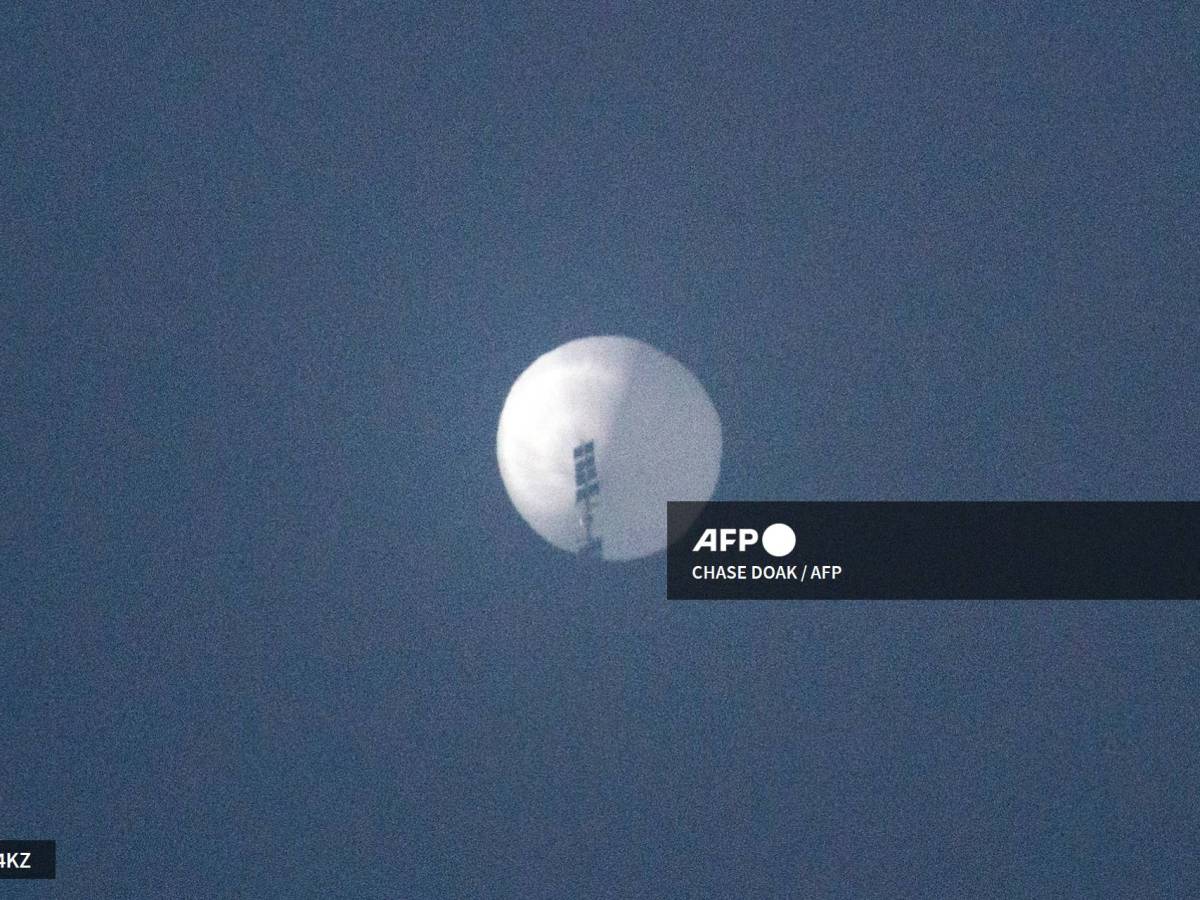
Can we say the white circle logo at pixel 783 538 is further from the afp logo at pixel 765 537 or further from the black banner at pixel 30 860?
Result: the black banner at pixel 30 860

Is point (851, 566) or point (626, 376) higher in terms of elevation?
point (626, 376)

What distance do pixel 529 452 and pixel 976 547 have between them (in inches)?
57.4

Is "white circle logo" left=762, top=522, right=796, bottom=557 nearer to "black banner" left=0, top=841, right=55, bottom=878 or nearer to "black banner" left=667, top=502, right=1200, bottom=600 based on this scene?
"black banner" left=667, top=502, right=1200, bottom=600

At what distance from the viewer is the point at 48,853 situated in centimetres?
556

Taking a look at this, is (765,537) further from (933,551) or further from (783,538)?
(933,551)

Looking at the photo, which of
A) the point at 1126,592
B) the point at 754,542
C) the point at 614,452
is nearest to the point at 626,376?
the point at 614,452

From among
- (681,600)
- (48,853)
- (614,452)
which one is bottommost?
(48,853)

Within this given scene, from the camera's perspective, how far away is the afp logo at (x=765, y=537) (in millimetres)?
5605

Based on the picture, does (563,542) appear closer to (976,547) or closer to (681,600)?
(681,600)

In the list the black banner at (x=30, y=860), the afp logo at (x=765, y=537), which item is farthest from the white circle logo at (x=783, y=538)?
the black banner at (x=30, y=860)

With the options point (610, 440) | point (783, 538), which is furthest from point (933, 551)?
point (610, 440)

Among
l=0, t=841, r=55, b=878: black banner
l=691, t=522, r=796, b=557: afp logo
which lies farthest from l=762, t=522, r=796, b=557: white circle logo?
l=0, t=841, r=55, b=878: black banner

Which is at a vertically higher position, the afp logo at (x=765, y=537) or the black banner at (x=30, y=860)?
the afp logo at (x=765, y=537)

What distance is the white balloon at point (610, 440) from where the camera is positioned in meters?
5.58
